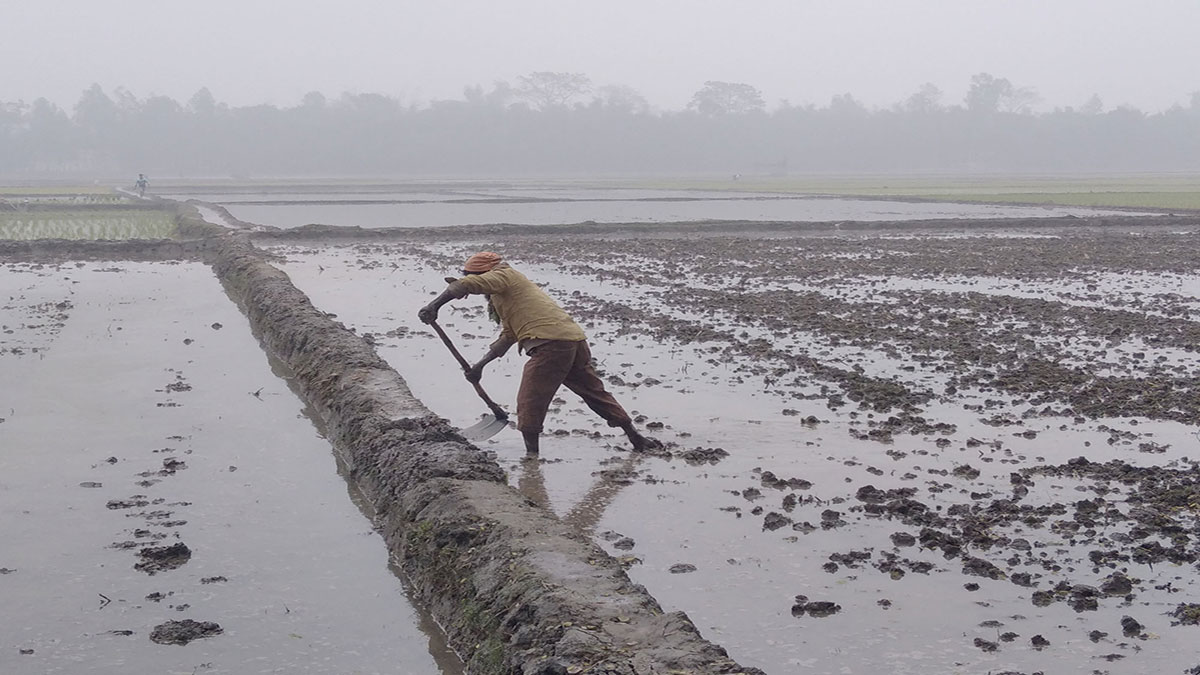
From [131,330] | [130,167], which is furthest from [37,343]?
[130,167]

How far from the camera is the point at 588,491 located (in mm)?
6797

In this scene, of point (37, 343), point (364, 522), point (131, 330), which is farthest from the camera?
point (131, 330)

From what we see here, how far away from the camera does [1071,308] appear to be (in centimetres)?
1378

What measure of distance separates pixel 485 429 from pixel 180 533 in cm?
230

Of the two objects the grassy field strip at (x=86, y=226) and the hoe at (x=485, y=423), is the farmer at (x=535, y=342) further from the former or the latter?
the grassy field strip at (x=86, y=226)

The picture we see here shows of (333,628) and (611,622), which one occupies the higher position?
(611,622)

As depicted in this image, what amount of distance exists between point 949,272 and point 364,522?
13.9m

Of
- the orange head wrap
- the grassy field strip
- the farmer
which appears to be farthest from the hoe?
the grassy field strip

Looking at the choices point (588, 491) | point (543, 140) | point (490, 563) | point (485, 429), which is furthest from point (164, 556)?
point (543, 140)

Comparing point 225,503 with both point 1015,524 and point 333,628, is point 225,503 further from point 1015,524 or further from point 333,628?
point 1015,524

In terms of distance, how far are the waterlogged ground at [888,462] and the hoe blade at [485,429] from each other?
0.19 metres

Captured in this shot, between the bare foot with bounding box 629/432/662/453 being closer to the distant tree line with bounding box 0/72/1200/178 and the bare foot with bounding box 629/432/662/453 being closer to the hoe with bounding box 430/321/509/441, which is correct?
the hoe with bounding box 430/321/509/441

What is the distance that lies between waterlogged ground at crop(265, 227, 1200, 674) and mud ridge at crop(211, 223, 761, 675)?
0.53 m

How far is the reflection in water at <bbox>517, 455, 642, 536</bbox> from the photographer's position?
20.5ft
